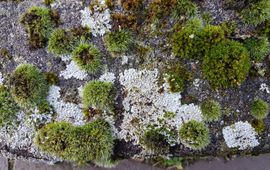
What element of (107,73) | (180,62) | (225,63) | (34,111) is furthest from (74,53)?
(225,63)

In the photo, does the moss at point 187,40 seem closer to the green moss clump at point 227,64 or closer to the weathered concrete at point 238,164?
the green moss clump at point 227,64

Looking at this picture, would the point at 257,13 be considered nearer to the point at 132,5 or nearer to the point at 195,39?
the point at 195,39

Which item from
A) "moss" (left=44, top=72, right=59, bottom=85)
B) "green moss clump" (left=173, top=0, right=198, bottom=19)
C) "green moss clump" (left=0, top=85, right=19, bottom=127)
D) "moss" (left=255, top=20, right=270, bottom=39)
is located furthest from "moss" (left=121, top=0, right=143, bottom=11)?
"green moss clump" (left=0, top=85, right=19, bottom=127)

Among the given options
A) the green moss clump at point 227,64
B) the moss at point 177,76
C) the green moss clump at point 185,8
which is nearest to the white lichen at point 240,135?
the green moss clump at point 227,64

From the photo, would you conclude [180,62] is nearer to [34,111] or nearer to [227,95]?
[227,95]

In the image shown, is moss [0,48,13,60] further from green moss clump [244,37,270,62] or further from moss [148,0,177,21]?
green moss clump [244,37,270,62]
